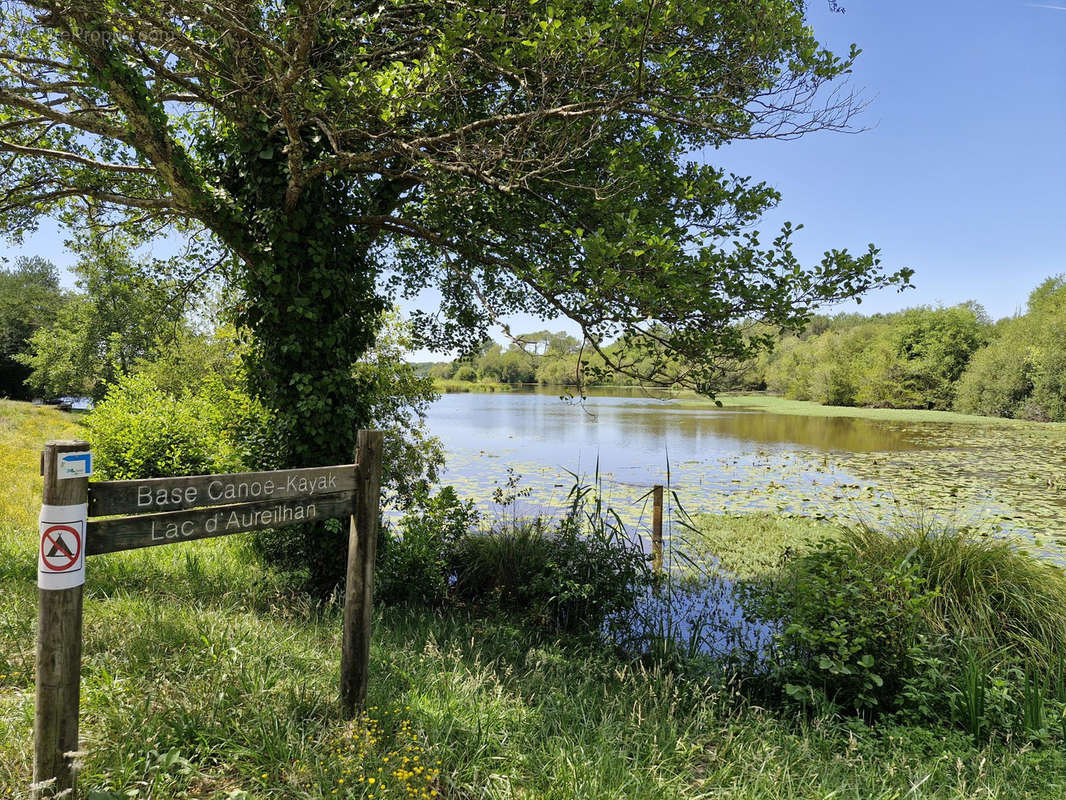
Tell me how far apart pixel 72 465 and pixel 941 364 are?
60005mm

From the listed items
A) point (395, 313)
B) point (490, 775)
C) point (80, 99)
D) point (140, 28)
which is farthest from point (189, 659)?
point (395, 313)

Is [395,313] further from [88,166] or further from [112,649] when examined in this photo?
[112,649]

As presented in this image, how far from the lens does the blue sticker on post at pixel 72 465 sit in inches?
82.8

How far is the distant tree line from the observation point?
37.5m

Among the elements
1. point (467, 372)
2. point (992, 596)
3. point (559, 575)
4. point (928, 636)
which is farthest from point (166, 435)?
point (992, 596)

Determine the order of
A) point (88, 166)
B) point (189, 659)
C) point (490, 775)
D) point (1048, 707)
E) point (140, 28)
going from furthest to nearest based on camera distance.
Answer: point (88, 166) → point (140, 28) → point (1048, 707) → point (189, 659) → point (490, 775)

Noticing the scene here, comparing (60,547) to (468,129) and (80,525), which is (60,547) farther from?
(468,129)

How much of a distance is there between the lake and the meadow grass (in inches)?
92.7

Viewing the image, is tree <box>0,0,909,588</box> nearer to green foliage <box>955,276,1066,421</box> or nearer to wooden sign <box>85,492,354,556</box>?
wooden sign <box>85,492,354,556</box>

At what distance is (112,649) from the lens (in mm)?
3482

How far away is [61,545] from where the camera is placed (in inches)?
83.7

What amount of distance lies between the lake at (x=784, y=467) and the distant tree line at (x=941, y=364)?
237 inches

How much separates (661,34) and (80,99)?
224 inches

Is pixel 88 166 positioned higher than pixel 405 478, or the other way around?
pixel 88 166
